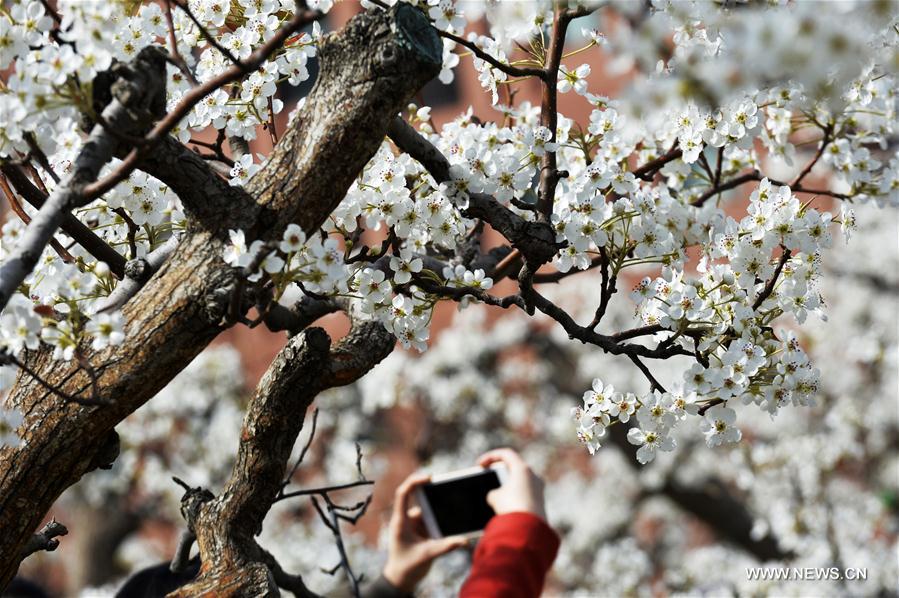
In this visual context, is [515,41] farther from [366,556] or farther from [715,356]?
[366,556]

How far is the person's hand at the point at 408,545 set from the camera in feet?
10.3

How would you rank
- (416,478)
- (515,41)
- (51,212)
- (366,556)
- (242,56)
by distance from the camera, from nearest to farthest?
(51,212) < (242,56) < (515,41) < (416,478) < (366,556)

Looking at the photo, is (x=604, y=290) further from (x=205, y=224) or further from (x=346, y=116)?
(x=205, y=224)

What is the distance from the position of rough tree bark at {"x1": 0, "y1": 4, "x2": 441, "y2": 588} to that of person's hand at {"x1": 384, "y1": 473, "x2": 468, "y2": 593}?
5.17 ft

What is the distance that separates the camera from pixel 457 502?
10.2ft

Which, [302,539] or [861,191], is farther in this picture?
[302,539]

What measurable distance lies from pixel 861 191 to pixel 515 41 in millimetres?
1088

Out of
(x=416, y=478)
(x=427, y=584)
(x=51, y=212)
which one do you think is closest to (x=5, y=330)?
(x=51, y=212)

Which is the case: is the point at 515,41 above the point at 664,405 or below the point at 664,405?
above

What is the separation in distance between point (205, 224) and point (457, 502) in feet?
5.74

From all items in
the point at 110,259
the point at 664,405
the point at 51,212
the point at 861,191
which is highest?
the point at 861,191

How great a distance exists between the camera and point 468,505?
3115mm

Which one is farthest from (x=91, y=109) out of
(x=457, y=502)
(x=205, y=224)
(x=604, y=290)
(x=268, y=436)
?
(x=457, y=502)

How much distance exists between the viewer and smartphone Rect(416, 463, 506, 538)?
121 inches
